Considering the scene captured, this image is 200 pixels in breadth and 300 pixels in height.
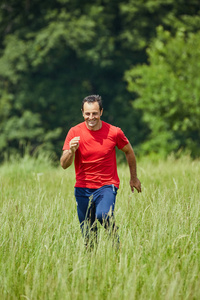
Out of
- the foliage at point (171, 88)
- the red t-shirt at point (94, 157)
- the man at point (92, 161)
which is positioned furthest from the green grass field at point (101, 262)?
the foliage at point (171, 88)

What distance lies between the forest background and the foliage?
0.04 m

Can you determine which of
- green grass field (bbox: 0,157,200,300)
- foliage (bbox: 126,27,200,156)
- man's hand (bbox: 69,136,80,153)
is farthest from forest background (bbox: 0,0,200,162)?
man's hand (bbox: 69,136,80,153)

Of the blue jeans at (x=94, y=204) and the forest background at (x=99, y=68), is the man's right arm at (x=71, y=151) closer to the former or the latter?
the blue jeans at (x=94, y=204)

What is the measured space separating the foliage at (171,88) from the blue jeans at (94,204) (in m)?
15.0

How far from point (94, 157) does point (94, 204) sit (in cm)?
44

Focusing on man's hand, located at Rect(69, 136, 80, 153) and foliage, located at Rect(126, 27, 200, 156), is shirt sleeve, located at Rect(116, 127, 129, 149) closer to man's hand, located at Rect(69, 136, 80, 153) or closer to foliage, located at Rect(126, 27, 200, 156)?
man's hand, located at Rect(69, 136, 80, 153)

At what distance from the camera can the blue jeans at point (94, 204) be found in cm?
405

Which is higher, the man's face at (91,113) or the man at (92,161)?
the man's face at (91,113)

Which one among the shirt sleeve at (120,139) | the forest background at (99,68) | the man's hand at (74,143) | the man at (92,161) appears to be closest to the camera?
the man's hand at (74,143)

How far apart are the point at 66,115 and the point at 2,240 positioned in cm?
2143

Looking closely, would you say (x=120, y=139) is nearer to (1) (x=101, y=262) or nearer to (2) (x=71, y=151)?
(2) (x=71, y=151)

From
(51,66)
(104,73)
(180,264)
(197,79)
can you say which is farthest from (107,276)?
(104,73)

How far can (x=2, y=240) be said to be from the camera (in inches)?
165

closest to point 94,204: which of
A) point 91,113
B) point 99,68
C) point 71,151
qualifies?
point 71,151
